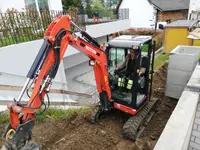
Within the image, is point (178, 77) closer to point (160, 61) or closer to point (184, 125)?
point (184, 125)

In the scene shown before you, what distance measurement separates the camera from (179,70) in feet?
18.1

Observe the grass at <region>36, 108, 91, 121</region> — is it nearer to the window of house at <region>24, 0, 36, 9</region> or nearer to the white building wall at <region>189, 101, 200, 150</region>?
the white building wall at <region>189, 101, 200, 150</region>

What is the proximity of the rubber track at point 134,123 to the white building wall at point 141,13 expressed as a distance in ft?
54.8

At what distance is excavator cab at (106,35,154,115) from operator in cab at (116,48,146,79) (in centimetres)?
4

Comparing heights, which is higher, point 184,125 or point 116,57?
point 116,57

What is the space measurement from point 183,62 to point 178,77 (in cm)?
52

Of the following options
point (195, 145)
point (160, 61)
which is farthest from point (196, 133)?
A: point (160, 61)

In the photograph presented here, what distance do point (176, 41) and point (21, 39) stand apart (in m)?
8.29

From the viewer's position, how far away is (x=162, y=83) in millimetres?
7402

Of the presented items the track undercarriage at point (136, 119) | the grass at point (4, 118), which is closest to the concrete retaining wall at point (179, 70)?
the track undercarriage at point (136, 119)

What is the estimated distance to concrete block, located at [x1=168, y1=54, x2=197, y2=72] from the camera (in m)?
5.25

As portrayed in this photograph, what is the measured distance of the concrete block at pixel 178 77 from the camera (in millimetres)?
5461

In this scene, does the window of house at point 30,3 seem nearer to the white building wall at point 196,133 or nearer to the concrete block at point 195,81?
the concrete block at point 195,81

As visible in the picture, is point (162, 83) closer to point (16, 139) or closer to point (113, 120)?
point (113, 120)
